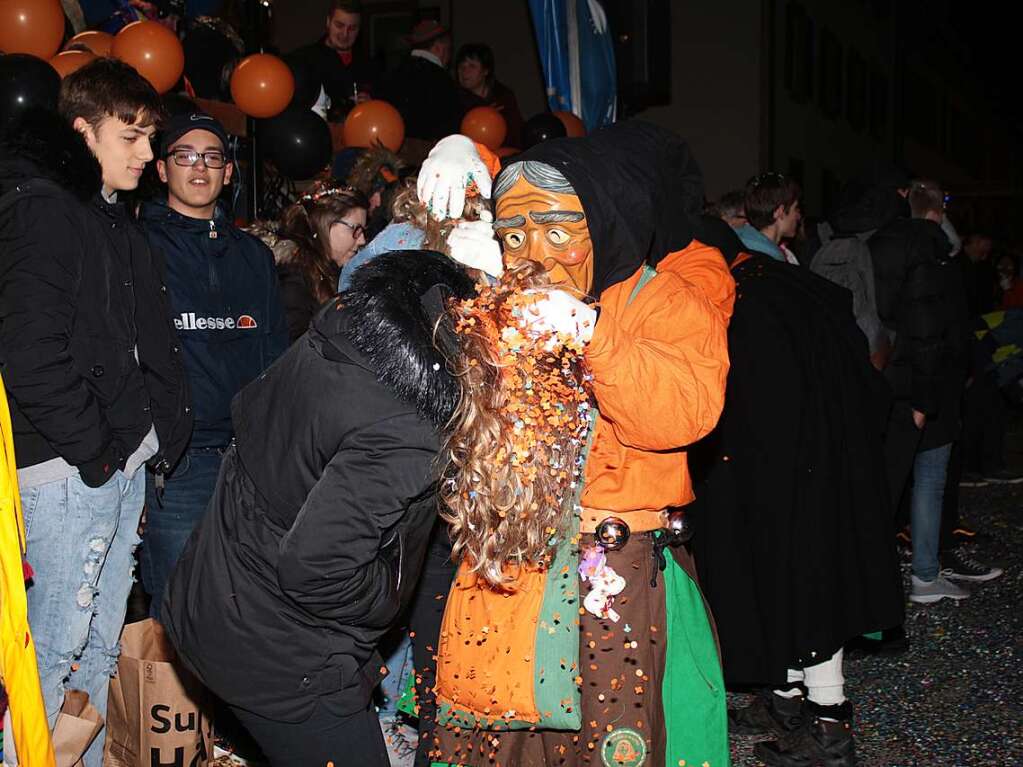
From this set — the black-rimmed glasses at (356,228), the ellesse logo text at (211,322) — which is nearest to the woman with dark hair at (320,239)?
the black-rimmed glasses at (356,228)

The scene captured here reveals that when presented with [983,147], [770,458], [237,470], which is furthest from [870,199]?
[983,147]

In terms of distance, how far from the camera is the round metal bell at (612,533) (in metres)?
2.35

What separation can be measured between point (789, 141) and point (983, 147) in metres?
34.2

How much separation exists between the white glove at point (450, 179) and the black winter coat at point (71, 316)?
2.99 ft

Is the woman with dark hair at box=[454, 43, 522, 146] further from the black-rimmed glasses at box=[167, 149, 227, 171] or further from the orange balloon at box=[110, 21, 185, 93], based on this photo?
the black-rimmed glasses at box=[167, 149, 227, 171]

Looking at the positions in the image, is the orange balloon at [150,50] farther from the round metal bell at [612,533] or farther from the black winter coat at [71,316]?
the round metal bell at [612,533]

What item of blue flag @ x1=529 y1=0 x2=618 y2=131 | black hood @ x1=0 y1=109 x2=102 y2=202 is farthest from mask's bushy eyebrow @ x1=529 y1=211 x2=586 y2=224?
blue flag @ x1=529 y1=0 x2=618 y2=131

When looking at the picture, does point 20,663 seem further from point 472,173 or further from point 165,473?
point 472,173

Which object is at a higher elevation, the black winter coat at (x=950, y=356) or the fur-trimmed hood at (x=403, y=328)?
the fur-trimmed hood at (x=403, y=328)

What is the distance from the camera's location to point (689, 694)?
7.80 feet

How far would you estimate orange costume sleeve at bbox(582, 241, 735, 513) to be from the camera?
2096 millimetres

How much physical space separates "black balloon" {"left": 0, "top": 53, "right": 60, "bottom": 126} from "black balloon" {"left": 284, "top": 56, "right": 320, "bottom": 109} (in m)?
2.03

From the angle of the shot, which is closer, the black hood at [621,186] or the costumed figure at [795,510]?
the black hood at [621,186]

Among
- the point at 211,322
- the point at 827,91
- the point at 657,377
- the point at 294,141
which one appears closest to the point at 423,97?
the point at 294,141
